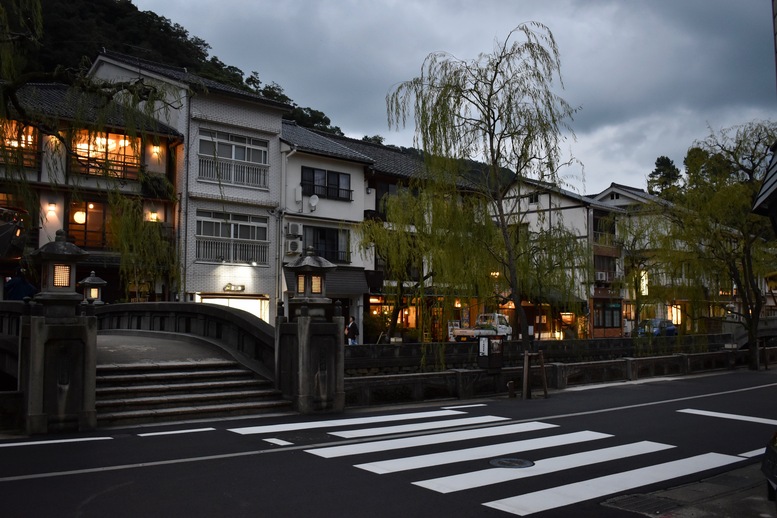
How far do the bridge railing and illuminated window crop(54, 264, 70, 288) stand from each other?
192 inches

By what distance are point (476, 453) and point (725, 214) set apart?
19784 mm

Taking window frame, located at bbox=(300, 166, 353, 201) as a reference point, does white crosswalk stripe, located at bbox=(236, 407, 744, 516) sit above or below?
below

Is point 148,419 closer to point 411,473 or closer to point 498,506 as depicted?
point 411,473

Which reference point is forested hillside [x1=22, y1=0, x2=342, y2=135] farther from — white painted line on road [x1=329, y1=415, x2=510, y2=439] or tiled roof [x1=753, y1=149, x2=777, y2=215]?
tiled roof [x1=753, y1=149, x2=777, y2=215]

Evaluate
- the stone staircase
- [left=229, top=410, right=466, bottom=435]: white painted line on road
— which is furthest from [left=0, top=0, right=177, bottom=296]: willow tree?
[left=229, top=410, right=466, bottom=435]: white painted line on road

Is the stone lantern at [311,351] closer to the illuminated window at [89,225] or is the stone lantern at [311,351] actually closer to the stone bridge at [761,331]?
the illuminated window at [89,225]

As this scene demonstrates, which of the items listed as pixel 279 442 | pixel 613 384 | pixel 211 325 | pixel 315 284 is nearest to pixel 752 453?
pixel 279 442

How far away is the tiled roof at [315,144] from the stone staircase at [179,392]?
A: 20855 mm

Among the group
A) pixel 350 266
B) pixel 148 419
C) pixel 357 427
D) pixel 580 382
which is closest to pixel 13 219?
pixel 148 419

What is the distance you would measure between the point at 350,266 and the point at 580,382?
18.6 meters

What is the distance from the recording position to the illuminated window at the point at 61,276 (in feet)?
38.8

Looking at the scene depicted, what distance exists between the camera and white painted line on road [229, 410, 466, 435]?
1135 cm

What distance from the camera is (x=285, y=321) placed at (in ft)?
48.3

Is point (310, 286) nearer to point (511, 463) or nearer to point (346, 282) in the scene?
point (511, 463)
